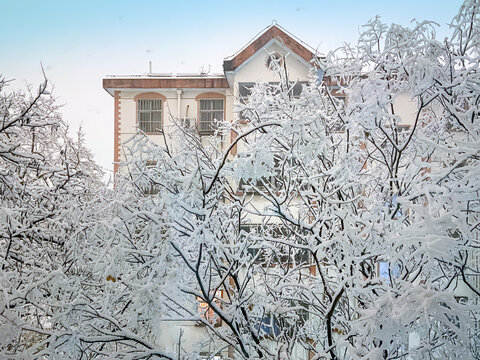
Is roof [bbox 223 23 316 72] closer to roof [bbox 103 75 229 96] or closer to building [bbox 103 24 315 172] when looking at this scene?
building [bbox 103 24 315 172]

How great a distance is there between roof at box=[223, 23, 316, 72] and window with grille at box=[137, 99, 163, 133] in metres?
1.34

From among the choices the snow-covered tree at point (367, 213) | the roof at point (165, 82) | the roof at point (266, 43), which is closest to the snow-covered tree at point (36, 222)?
the snow-covered tree at point (367, 213)

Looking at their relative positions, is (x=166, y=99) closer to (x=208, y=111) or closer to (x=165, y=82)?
(x=165, y=82)

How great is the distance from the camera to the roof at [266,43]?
5.03m

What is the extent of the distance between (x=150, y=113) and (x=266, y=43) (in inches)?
87.3

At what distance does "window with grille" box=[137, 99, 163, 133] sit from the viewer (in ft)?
20.4

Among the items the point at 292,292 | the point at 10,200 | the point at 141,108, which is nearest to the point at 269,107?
the point at 292,292

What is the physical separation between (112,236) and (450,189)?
5.66 ft

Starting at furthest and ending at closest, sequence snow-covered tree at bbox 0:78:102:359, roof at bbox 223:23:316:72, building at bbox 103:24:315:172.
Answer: building at bbox 103:24:315:172, roof at bbox 223:23:316:72, snow-covered tree at bbox 0:78:102:359

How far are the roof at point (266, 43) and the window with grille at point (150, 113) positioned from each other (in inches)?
52.7

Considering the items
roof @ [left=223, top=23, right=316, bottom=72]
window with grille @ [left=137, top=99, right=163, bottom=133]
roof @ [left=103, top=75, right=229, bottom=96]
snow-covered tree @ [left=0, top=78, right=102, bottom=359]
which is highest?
roof @ [left=223, top=23, right=316, bottom=72]

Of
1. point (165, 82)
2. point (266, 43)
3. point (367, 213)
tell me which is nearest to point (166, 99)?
point (165, 82)

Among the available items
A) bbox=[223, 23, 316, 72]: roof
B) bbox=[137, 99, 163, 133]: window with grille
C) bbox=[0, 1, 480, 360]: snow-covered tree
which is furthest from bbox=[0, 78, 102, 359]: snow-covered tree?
bbox=[223, 23, 316, 72]: roof

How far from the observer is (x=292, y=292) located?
3.34m
